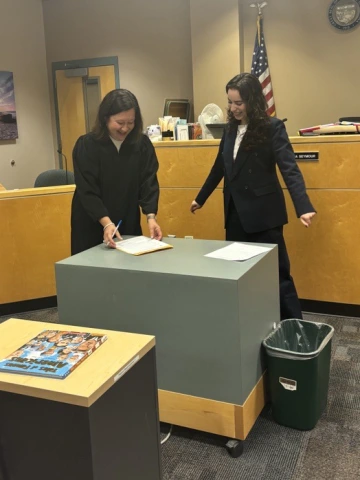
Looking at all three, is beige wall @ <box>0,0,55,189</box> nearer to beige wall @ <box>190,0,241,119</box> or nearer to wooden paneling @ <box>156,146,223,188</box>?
beige wall @ <box>190,0,241,119</box>

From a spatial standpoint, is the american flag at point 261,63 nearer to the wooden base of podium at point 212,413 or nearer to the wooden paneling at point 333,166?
the wooden paneling at point 333,166

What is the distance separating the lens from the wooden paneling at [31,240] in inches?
142

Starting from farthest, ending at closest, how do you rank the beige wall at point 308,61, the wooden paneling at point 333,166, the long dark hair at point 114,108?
1. the beige wall at point 308,61
2. the wooden paneling at point 333,166
3. the long dark hair at point 114,108

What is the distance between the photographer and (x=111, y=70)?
19.9 ft

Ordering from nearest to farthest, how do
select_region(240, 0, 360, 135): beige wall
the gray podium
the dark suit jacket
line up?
the gray podium
the dark suit jacket
select_region(240, 0, 360, 135): beige wall

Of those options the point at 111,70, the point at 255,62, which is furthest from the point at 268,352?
the point at 111,70

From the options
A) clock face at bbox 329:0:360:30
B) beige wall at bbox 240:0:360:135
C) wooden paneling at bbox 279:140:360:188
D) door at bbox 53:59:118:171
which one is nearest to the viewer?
A: wooden paneling at bbox 279:140:360:188

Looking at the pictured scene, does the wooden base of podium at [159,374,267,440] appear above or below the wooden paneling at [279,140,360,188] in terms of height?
below

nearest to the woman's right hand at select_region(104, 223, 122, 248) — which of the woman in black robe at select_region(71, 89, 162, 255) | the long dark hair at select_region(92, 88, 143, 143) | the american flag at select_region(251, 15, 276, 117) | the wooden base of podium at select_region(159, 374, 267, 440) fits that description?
the woman in black robe at select_region(71, 89, 162, 255)

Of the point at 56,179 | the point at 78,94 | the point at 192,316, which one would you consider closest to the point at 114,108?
the point at 192,316

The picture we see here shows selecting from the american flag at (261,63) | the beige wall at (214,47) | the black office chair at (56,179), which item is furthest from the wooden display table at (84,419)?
the beige wall at (214,47)

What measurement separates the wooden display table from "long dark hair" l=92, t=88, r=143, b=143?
4.20 feet

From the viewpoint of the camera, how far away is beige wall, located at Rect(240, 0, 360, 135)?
4863mm

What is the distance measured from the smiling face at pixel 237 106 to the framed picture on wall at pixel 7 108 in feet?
13.7
